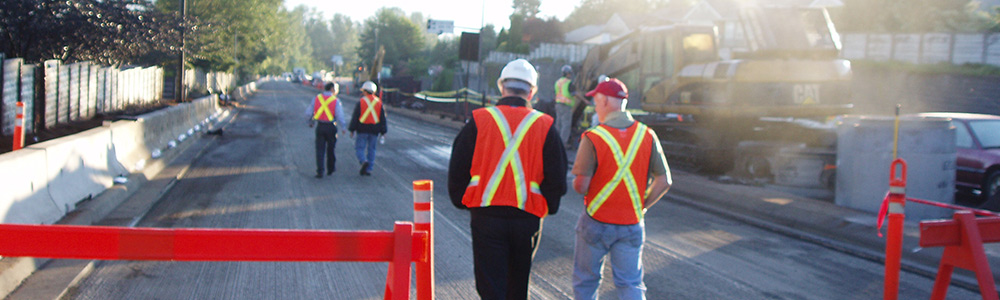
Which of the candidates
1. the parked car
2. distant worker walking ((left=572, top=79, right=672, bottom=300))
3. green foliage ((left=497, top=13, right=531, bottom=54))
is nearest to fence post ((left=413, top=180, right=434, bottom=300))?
distant worker walking ((left=572, top=79, right=672, bottom=300))

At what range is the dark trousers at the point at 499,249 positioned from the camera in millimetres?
4172

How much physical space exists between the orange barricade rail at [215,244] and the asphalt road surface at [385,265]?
2.92 metres

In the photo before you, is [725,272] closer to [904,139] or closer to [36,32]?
[904,139]

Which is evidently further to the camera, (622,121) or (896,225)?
(896,225)

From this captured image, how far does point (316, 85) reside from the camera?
9156 cm

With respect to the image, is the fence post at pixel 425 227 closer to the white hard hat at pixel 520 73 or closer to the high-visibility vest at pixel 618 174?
the white hard hat at pixel 520 73

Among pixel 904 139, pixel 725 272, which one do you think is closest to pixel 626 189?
pixel 725 272

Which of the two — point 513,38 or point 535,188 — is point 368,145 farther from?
point 513,38

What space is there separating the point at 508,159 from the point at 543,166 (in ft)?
0.73

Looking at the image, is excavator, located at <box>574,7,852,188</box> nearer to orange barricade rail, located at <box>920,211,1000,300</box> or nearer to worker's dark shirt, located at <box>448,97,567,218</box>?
orange barricade rail, located at <box>920,211,1000,300</box>

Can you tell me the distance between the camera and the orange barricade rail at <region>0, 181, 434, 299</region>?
2984mm

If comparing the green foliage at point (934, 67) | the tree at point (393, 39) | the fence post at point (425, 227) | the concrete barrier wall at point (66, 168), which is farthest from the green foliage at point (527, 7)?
the fence post at point (425, 227)

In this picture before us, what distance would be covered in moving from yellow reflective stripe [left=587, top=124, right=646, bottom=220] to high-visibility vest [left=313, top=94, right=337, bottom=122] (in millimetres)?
9089

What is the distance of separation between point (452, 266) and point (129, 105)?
18.8 metres
